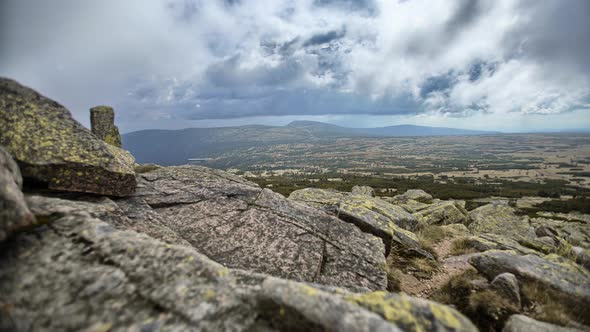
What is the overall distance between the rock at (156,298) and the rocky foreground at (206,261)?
2 cm

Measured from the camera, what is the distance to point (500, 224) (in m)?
23.0

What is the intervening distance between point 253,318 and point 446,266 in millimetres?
10769

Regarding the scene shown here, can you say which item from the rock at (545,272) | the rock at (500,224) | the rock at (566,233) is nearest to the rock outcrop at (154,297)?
the rock at (545,272)

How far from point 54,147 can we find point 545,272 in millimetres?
15663

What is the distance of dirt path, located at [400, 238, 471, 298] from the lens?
9180mm

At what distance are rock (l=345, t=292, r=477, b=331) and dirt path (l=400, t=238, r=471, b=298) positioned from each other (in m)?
5.58

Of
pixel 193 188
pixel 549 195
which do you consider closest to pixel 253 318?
pixel 193 188

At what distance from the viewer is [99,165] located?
784 cm

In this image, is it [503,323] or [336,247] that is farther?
[336,247]

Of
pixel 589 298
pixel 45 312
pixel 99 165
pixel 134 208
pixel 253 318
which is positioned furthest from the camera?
pixel 134 208

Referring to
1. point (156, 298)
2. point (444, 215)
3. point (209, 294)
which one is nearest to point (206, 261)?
point (209, 294)

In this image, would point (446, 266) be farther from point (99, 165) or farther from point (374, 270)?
point (99, 165)

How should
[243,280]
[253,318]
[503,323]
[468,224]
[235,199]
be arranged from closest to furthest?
[253,318], [243,280], [503,323], [235,199], [468,224]

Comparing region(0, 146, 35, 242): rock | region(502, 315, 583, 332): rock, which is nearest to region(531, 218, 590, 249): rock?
region(502, 315, 583, 332): rock
